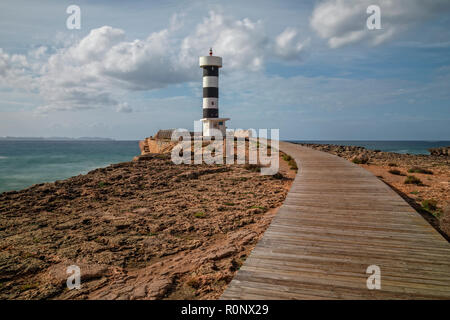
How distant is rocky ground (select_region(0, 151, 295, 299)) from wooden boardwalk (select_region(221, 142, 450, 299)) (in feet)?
2.69

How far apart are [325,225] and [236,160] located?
1206 centimetres

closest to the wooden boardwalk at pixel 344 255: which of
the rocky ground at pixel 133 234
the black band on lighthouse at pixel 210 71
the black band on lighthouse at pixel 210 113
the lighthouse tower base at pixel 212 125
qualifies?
the rocky ground at pixel 133 234

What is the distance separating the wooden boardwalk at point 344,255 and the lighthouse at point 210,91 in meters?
28.3

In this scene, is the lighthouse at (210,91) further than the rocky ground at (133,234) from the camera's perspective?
Yes

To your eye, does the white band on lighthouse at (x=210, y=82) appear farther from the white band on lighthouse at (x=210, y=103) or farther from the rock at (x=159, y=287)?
the rock at (x=159, y=287)

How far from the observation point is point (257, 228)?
270 inches

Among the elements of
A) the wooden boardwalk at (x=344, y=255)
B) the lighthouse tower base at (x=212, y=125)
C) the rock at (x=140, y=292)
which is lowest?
the rock at (x=140, y=292)

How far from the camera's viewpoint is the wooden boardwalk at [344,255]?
3420 mm

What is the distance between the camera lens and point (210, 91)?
113 ft

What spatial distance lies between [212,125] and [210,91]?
4.12 m

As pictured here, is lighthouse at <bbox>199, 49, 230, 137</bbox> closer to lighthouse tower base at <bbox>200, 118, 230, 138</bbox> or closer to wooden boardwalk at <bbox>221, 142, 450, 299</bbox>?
lighthouse tower base at <bbox>200, 118, 230, 138</bbox>

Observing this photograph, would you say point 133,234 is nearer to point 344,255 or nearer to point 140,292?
point 140,292

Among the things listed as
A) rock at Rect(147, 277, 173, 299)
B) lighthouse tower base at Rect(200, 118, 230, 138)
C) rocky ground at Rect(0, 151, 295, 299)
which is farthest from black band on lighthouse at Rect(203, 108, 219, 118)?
rock at Rect(147, 277, 173, 299)

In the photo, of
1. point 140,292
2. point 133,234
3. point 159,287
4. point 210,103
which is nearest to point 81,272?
point 140,292
